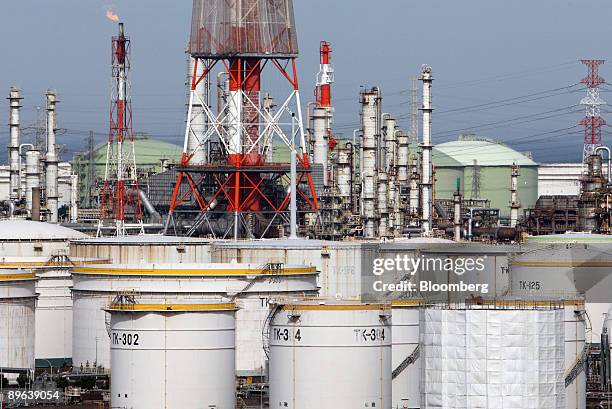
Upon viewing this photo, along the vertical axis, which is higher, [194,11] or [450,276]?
[194,11]

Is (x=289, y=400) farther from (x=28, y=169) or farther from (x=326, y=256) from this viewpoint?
(x=28, y=169)

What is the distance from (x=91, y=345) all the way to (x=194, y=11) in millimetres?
20713

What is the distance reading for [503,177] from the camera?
134 meters

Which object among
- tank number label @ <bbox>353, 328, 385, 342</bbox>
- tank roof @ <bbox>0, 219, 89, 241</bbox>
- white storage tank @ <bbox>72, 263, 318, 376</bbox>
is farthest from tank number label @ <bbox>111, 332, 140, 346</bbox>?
tank roof @ <bbox>0, 219, 89, 241</bbox>

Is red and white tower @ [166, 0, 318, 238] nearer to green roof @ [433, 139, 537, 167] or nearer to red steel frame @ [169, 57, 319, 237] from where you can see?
red steel frame @ [169, 57, 319, 237]

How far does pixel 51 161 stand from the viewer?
90.7 m

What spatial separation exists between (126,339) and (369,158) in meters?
39.2

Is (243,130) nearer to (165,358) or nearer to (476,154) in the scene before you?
(165,358)

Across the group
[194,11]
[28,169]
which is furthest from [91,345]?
[28,169]

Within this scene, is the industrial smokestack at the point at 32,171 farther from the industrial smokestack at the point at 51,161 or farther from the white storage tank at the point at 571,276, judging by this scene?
the white storage tank at the point at 571,276

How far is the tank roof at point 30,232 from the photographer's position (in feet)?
211

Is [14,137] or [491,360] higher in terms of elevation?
[14,137]

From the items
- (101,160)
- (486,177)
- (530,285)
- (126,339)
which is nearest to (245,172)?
(530,285)

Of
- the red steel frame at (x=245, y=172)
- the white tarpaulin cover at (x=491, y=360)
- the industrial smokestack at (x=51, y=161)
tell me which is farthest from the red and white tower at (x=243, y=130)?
the white tarpaulin cover at (x=491, y=360)
